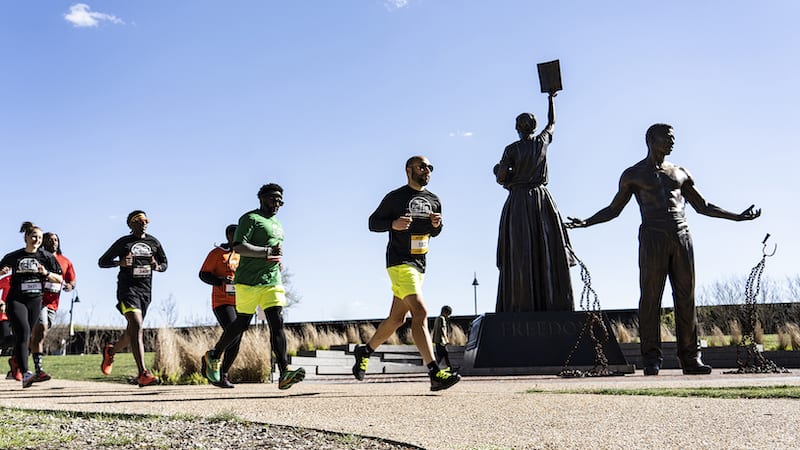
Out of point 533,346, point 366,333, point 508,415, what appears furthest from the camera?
point 366,333

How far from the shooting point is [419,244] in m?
7.12

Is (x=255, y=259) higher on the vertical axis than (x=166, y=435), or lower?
higher

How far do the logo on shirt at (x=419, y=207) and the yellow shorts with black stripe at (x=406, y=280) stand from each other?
495 millimetres

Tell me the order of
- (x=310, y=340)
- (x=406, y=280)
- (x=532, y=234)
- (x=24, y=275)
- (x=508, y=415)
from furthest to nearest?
(x=310, y=340)
(x=532, y=234)
(x=24, y=275)
(x=406, y=280)
(x=508, y=415)

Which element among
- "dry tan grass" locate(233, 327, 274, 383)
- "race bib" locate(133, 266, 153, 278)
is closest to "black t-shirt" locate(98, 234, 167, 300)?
"race bib" locate(133, 266, 153, 278)

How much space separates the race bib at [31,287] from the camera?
31.8ft

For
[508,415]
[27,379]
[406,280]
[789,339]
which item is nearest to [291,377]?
[406,280]

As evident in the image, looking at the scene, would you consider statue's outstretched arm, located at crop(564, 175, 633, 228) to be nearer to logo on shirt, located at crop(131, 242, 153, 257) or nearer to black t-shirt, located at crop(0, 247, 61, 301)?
logo on shirt, located at crop(131, 242, 153, 257)

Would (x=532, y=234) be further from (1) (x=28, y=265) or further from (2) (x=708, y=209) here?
(1) (x=28, y=265)

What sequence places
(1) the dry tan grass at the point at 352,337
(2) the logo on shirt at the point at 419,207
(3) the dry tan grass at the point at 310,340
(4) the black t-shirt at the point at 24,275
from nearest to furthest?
1. (2) the logo on shirt at the point at 419,207
2. (4) the black t-shirt at the point at 24,275
3. (3) the dry tan grass at the point at 310,340
4. (1) the dry tan grass at the point at 352,337

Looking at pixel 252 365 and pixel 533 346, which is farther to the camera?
pixel 252 365

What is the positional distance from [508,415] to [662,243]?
477cm

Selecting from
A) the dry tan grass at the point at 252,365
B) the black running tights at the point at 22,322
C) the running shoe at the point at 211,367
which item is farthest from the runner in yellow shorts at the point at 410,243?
the black running tights at the point at 22,322

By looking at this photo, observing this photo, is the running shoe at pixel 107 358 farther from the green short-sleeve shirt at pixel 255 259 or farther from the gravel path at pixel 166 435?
the gravel path at pixel 166 435
